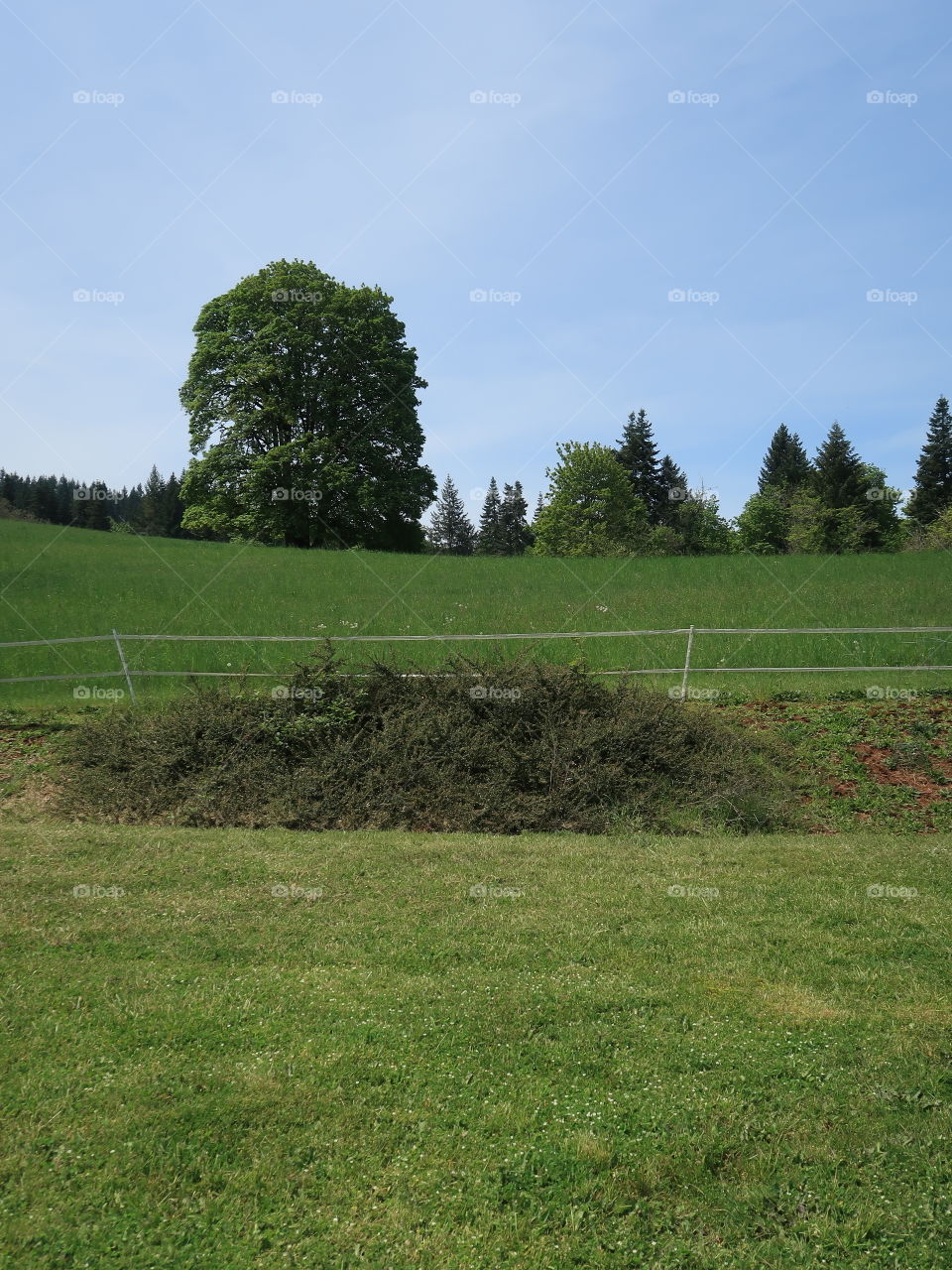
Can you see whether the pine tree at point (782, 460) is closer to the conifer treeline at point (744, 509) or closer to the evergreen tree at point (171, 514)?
the conifer treeline at point (744, 509)

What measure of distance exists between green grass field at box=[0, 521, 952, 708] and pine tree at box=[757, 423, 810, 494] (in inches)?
2208

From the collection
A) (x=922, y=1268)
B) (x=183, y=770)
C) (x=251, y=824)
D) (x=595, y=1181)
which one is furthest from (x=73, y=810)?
(x=922, y=1268)

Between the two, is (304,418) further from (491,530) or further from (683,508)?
(491,530)

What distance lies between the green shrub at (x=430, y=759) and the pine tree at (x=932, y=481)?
62.1 metres

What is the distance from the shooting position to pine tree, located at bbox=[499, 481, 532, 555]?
8350 centimetres

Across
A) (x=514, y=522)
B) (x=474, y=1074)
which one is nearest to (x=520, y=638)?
(x=474, y=1074)

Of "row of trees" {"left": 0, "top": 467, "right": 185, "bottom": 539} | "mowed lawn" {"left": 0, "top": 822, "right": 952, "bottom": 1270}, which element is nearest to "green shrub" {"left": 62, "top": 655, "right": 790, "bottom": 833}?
"mowed lawn" {"left": 0, "top": 822, "right": 952, "bottom": 1270}

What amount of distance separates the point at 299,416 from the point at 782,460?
63.3 metres

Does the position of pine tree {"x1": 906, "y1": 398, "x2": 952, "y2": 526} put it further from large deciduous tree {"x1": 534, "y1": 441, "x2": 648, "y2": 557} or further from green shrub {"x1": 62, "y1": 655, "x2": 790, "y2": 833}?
green shrub {"x1": 62, "y1": 655, "x2": 790, "y2": 833}

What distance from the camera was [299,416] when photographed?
35.5 m

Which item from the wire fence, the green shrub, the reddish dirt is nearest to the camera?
the green shrub

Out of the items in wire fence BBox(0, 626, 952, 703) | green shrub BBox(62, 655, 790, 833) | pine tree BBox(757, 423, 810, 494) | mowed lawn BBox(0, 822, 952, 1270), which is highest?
pine tree BBox(757, 423, 810, 494)

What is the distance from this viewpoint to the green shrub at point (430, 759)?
9.48 metres

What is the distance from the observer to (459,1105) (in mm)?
3885
